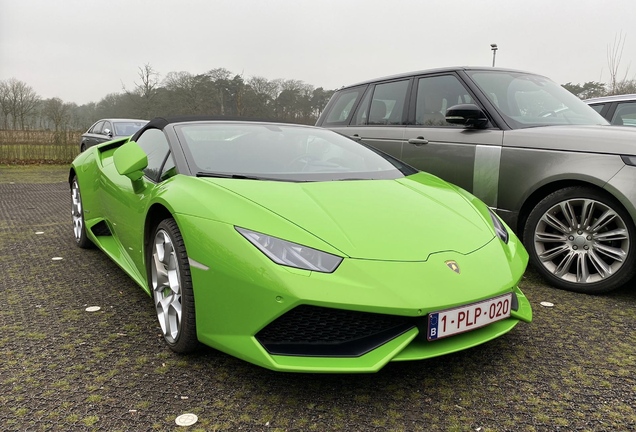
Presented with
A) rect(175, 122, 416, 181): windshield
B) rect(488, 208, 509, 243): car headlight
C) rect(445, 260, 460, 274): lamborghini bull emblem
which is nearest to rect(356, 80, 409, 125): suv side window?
rect(175, 122, 416, 181): windshield

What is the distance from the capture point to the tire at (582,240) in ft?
9.30

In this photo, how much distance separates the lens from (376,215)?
6.86ft

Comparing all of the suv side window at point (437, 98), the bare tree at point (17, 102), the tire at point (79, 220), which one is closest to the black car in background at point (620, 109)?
the suv side window at point (437, 98)

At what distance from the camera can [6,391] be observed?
185 centimetres

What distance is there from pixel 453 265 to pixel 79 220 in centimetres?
337

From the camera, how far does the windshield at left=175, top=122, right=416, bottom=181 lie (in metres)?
2.43

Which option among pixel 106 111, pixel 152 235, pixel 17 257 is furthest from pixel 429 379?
pixel 106 111

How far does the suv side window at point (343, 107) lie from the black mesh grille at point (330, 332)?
350cm

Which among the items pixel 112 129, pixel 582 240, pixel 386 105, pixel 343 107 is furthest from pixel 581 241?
pixel 112 129

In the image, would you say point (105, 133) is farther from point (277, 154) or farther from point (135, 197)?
Result: point (277, 154)

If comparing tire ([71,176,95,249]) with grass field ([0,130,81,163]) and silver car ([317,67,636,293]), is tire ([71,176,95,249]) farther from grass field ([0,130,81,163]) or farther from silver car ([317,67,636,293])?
grass field ([0,130,81,163])

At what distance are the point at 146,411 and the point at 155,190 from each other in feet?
3.64

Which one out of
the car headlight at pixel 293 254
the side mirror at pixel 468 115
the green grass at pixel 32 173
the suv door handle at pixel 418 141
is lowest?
the green grass at pixel 32 173

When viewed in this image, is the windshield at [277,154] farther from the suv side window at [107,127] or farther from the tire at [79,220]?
the suv side window at [107,127]
